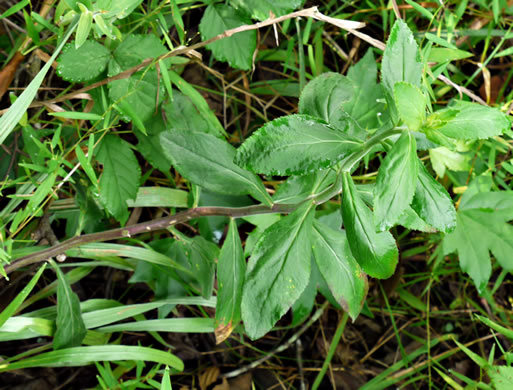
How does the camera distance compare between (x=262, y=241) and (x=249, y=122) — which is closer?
(x=262, y=241)

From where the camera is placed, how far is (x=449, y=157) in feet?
7.07

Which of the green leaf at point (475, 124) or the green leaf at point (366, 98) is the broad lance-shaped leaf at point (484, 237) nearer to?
the green leaf at point (366, 98)

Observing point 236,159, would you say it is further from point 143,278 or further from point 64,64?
point 143,278

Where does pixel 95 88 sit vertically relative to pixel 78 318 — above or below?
above

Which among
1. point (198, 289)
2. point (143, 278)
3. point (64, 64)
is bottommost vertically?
point (198, 289)

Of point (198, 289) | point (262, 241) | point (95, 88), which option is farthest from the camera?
point (198, 289)

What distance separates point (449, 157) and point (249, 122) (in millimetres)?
920

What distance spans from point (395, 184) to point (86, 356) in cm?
126

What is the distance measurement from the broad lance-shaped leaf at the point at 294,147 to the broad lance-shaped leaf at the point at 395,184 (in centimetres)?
14

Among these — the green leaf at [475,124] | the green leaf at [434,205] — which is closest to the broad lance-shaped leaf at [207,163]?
the green leaf at [434,205]

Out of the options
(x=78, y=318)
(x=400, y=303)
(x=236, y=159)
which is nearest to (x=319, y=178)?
(x=236, y=159)

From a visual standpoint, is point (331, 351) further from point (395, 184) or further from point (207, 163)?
point (395, 184)

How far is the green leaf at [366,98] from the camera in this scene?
74.9 inches

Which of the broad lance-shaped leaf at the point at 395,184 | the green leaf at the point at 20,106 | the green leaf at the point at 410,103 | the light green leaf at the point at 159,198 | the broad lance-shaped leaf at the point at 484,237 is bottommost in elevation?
the broad lance-shaped leaf at the point at 484,237
